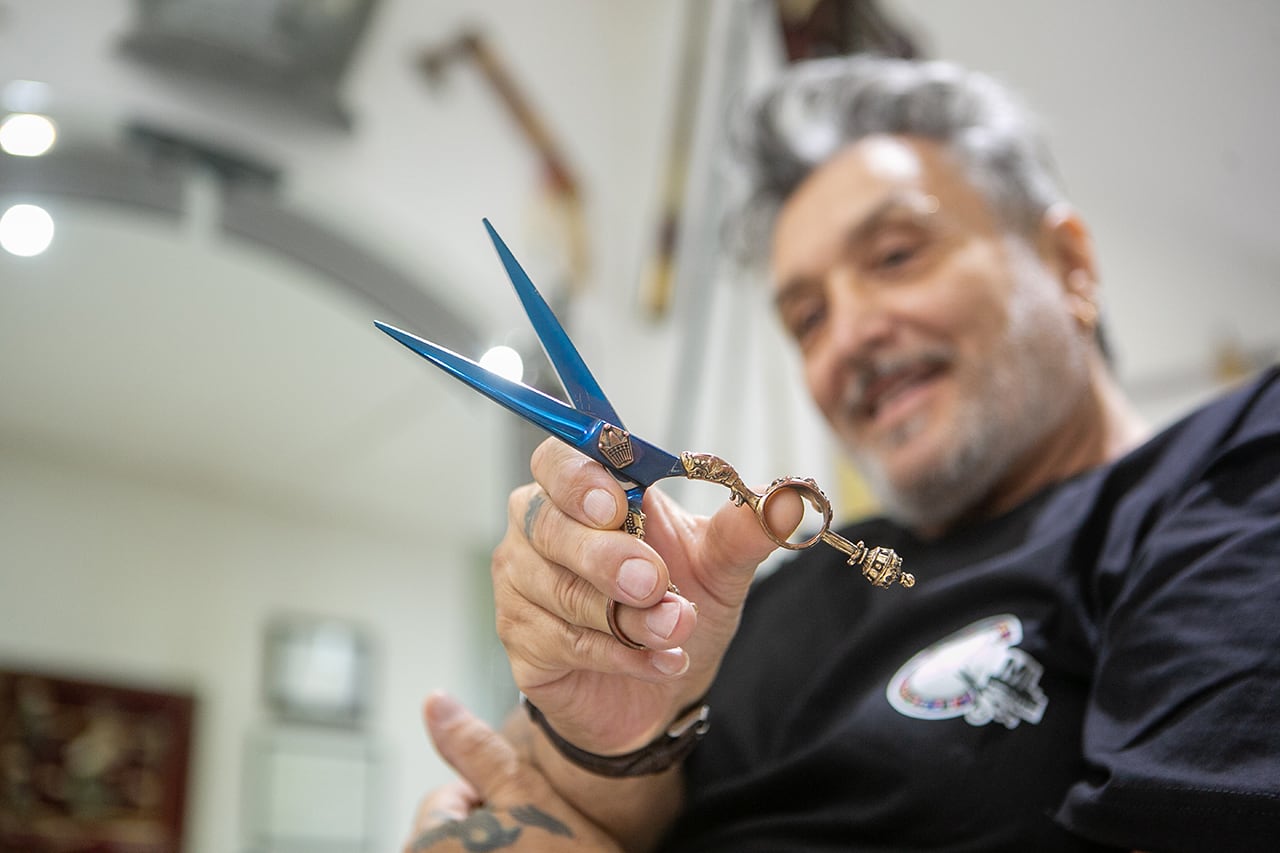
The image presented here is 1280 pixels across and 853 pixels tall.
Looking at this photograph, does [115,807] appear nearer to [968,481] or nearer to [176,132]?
[176,132]

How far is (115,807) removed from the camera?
1.42 metres

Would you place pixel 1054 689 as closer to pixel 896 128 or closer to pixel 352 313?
pixel 896 128

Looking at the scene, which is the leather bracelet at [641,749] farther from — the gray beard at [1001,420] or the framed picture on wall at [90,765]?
the framed picture on wall at [90,765]

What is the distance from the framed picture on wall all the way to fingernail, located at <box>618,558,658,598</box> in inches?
49.6

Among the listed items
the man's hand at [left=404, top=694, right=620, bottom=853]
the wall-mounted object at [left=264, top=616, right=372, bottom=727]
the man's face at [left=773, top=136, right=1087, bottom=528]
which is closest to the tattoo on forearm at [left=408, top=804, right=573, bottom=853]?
the man's hand at [left=404, top=694, right=620, bottom=853]

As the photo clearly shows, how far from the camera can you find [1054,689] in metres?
0.62

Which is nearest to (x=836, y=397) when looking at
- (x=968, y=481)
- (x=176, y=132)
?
(x=968, y=481)

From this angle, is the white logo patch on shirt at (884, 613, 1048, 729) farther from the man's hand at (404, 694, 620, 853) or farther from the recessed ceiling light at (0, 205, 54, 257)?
the recessed ceiling light at (0, 205, 54, 257)

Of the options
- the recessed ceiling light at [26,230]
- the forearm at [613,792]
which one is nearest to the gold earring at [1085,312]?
the forearm at [613,792]

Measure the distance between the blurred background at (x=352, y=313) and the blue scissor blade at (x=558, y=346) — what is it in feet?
2.59

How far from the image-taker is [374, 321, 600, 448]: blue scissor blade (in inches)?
15.9

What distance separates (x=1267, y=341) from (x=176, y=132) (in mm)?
1624

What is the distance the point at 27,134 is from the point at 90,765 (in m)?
0.86

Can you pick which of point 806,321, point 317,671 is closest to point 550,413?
point 806,321
